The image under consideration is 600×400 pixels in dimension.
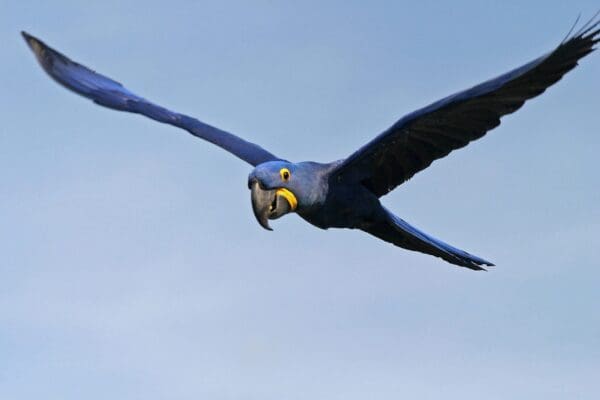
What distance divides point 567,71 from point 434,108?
113 centimetres

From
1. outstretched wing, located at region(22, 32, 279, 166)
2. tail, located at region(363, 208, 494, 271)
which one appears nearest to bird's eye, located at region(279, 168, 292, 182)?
tail, located at region(363, 208, 494, 271)

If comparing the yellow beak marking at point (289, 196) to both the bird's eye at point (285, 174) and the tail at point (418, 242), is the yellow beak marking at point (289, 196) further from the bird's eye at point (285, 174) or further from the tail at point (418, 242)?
the tail at point (418, 242)

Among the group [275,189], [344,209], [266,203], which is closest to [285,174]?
[275,189]

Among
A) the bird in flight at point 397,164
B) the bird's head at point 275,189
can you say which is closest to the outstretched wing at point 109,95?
the bird in flight at point 397,164

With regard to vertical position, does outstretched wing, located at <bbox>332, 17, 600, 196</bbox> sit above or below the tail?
above

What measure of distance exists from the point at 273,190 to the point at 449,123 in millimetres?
1635

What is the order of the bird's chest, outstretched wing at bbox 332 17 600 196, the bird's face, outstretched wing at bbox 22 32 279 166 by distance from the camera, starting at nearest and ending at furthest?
outstretched wing at bbox 332 17 600 196
the bird's face
the bird's chest
outstretched wing at bbox 22 32 279 166

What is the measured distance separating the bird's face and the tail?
128 cm

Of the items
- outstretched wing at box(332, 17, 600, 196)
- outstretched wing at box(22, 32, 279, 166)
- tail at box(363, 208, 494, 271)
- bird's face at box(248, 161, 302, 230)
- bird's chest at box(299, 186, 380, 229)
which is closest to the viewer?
outstretched wing at box(332, 17, 600, 196)

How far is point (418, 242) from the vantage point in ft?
36.8

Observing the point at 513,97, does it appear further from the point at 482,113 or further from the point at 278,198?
the point at 278,198

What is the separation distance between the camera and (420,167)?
10.6m

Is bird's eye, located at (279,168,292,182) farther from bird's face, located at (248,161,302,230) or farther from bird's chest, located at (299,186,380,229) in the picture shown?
bird's chest, located at (299,186,380,229)

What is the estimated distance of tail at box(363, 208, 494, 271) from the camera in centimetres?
1099
